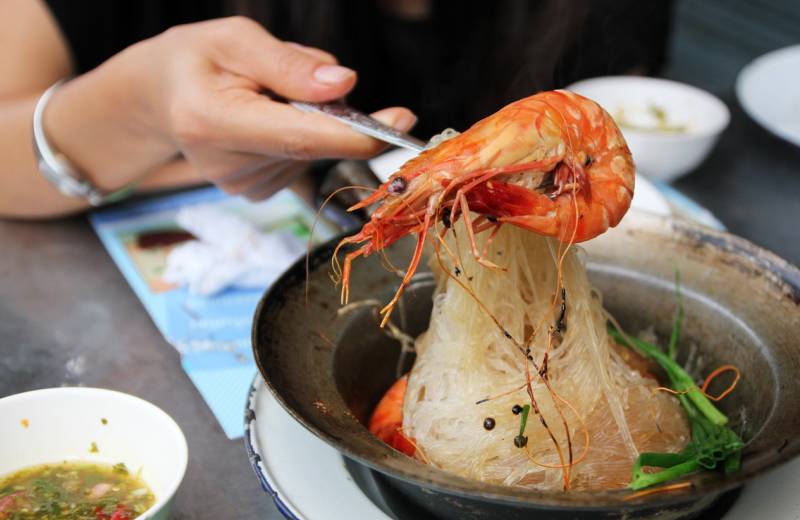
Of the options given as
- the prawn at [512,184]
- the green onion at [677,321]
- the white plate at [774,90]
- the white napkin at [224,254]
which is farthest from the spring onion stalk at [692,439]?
the white plate at [774,90]

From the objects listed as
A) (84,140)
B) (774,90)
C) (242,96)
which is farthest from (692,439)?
(774,90)

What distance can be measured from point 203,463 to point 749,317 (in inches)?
37.3

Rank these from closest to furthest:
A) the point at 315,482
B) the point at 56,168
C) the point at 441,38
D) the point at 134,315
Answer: the point at 315,482 < the point at 134,315 < the point at 56,168 < the point at 441,38

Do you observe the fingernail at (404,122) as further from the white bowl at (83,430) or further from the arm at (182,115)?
the white bowl at (83,430)

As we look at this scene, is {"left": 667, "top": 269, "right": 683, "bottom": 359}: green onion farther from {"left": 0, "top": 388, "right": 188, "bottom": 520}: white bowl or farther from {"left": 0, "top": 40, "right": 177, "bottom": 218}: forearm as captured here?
{"left": 0, "top": 40, "right": 177, "bottom": 218}: forearm

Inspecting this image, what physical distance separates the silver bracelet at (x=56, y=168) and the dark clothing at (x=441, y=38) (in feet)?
1.36

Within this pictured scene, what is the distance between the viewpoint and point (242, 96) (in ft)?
4.92

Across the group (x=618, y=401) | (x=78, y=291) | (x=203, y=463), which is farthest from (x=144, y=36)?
(x=618, y=401)

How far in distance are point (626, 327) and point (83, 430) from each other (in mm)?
963

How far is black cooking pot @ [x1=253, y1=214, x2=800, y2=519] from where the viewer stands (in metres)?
0.99

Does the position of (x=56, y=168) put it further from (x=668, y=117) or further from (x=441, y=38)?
(x=668, y=117)

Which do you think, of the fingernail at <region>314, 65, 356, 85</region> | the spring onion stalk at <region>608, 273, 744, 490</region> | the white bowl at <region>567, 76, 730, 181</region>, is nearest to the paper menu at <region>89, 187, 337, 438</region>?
the fingernail at <region>314, 65, 356, 85</region>

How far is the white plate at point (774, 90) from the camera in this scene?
265cm

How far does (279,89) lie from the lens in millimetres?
1518
